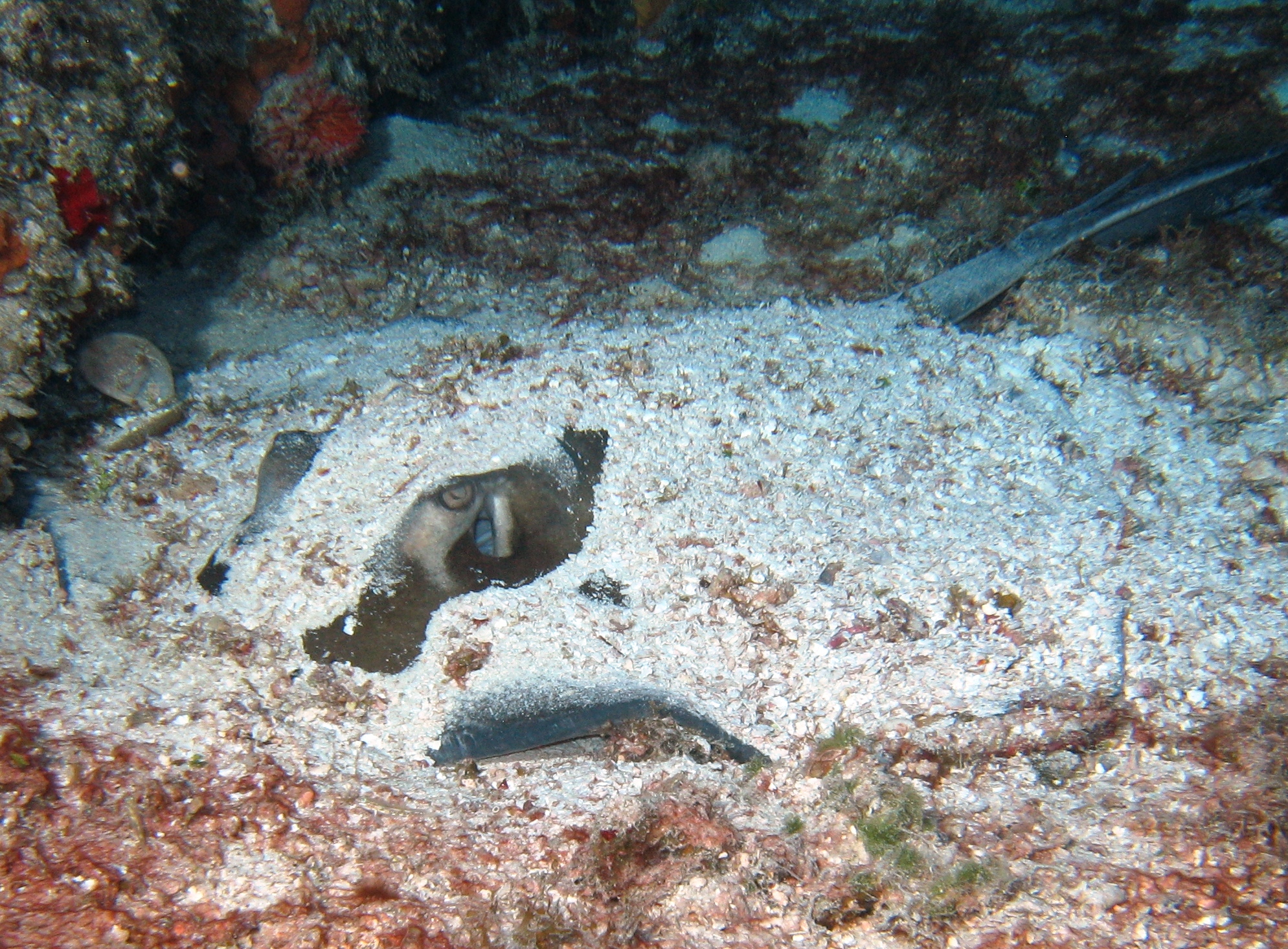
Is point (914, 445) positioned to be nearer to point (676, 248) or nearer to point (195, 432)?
point (676, 248)

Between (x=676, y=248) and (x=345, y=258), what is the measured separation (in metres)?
2.52

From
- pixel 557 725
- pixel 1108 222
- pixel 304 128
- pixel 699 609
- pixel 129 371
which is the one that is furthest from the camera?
pixel 304 128

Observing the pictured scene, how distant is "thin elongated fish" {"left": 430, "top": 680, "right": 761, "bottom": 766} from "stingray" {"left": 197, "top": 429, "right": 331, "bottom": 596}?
1.27 m

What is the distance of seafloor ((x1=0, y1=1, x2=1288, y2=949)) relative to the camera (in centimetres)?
204

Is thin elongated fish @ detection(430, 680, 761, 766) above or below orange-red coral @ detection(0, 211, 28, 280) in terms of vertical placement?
below

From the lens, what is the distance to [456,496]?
8.36ft

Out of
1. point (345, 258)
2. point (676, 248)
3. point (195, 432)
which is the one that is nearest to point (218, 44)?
point (345, 258)

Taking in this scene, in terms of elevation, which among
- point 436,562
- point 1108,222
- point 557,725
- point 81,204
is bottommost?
point 557,725

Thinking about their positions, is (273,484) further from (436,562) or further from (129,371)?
(129,371)

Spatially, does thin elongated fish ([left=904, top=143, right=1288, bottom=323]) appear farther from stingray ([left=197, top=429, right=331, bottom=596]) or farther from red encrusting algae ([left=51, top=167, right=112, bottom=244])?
red encrusting algae ([left=51, top=167, right=112, bottom=244])

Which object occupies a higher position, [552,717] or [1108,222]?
[1108,222]

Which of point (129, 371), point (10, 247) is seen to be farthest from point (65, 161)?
point (129, 371)

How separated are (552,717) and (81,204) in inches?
121

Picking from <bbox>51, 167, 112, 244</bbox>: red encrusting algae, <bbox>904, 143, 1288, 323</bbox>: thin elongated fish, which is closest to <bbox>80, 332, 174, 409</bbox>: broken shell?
<bbox>51, 167, 112, 244</bbox>: red encrusting algae
